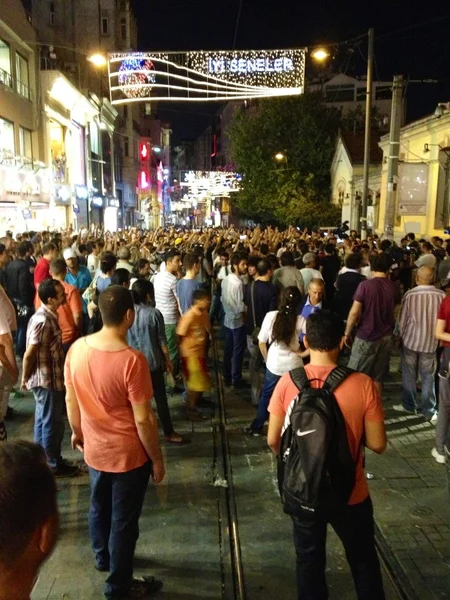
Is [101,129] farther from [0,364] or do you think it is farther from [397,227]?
[0,364]

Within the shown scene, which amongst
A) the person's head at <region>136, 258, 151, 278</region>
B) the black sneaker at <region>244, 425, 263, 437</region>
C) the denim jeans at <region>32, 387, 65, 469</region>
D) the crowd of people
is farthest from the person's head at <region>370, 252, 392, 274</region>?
the denim jeans at <region>32, 387, 65, 469</region>

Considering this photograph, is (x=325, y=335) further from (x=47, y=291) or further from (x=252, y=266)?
(x=252, y=266)

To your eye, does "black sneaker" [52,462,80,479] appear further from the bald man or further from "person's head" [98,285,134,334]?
the bald man

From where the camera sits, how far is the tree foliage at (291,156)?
101 feet

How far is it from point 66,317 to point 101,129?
34448 mm

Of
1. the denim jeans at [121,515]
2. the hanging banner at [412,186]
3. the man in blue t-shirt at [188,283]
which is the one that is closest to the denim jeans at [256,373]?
the man in blue t-shirt at [188,283]

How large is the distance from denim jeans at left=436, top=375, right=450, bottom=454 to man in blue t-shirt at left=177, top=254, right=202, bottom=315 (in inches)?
137

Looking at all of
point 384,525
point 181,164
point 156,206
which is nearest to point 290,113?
point 384,525

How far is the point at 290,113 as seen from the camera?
31156 millimetres

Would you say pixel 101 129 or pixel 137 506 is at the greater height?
pixel 101 129

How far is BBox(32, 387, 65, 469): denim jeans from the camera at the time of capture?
480cm

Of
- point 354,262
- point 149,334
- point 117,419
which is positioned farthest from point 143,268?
point 117,419

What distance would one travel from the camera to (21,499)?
131 centimetres

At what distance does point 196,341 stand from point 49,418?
2142 mm
